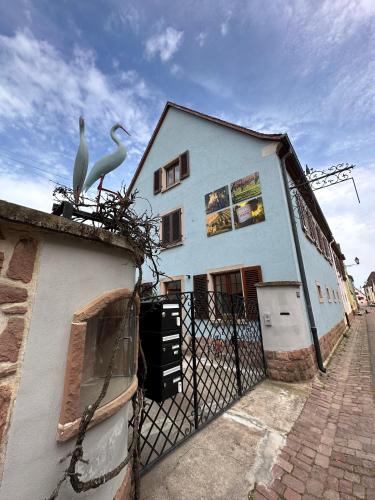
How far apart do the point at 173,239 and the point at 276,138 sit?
513 centimetres

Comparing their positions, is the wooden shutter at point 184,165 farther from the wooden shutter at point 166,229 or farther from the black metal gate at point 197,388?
the black metal gate at point 197,388

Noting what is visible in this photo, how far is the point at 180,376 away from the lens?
8.14ft

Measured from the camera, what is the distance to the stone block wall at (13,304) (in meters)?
1.08

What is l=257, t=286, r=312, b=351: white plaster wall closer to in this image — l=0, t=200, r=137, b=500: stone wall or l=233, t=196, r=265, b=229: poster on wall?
l=233, t=196, r=265, b=229: poster on wall

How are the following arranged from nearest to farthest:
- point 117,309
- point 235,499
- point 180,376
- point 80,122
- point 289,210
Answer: point 117,309 < point 235,499 < point 80,122 < point 180,376 < point 289,210

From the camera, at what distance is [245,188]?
7457 millimetres

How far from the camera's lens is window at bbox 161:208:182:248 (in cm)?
928

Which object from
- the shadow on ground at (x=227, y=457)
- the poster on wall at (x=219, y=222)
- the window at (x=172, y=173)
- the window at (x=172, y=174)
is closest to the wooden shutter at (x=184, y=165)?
the window at (x=172, y=173)

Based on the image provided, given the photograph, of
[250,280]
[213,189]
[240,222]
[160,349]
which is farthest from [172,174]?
[160,349]

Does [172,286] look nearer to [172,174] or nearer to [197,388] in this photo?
[172,174]

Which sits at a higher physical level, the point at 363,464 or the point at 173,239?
the point at 173,239

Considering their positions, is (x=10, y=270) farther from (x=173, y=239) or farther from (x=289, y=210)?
(x=173, y=239)

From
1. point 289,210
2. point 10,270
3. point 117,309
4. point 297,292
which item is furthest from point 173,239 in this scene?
point 10,270

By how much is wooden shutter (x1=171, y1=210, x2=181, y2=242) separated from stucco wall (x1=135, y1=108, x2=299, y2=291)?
344 mm
